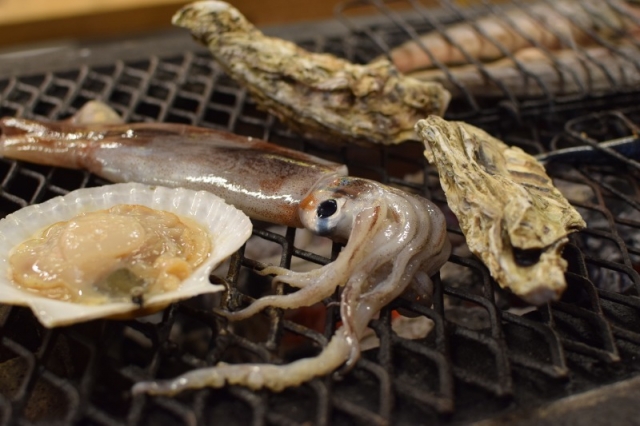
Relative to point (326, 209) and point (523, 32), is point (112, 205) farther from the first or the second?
point (523, 32)

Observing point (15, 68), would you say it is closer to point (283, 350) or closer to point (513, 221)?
point (283, 350)

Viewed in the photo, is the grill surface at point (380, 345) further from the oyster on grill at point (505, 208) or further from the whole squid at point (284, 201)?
the oyster on grill at point (505, 208)

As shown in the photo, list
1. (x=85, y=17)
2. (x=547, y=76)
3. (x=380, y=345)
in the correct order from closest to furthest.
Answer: (x=380, y=345) < (x=547, y=76) < (x=85, y=17)

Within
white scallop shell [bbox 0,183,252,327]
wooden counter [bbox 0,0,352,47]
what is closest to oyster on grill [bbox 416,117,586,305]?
white scallop shell [bbox 0,183,252,327]

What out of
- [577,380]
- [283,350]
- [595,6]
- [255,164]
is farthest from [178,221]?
[595,6]

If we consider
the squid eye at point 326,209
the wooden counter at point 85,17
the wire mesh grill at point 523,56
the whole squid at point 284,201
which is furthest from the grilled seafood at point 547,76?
the wooden counter at point 85,17

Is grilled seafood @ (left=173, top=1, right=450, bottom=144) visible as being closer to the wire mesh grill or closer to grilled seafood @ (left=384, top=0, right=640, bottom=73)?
the wire mesh grill

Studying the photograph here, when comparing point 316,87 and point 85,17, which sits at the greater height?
A: point 316,87

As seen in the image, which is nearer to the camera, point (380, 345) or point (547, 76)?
point (380, 345)

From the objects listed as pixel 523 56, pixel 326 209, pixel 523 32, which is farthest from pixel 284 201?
pixel 523 32
